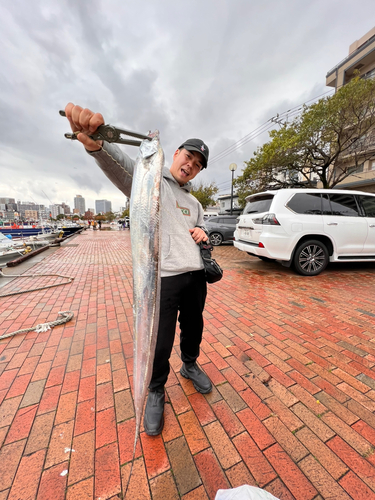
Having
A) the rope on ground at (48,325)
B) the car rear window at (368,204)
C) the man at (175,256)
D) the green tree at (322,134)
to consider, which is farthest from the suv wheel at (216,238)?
the man at (175,256)

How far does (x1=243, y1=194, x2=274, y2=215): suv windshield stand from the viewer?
5.00 meters

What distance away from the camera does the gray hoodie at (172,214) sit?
46.4 inches

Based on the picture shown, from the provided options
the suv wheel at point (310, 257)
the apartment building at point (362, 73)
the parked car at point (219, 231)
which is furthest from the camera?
the apartment building at point (362, 73)

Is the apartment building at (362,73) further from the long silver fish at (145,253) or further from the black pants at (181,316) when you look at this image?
the long silver fish at (145,253)

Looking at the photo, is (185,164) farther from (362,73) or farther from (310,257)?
(362,73)

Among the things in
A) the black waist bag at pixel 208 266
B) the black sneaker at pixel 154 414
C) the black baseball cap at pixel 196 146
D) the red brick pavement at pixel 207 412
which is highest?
the black baseball cap at pixel 196 146

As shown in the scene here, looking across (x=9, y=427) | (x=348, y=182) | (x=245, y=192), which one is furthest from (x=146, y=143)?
(x=348, y=182)

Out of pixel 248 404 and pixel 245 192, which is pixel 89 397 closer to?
pixel 248 404

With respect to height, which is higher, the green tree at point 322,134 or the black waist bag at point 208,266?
the green tree at point 322,134

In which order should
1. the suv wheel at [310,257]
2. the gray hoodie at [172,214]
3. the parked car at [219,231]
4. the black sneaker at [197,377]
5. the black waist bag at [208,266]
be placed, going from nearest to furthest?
the gray hoodie at [172,214] < the black waist bag at [208,266] < the black sneaker at [197,377] < the suv wheel at [310,257] < the parked car at [219,231]

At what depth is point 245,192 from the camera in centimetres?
1516

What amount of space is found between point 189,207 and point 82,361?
1970mm

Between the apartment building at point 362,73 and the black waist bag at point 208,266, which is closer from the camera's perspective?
the black waist bag at point 208,266

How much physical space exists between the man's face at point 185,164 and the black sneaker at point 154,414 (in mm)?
1667
